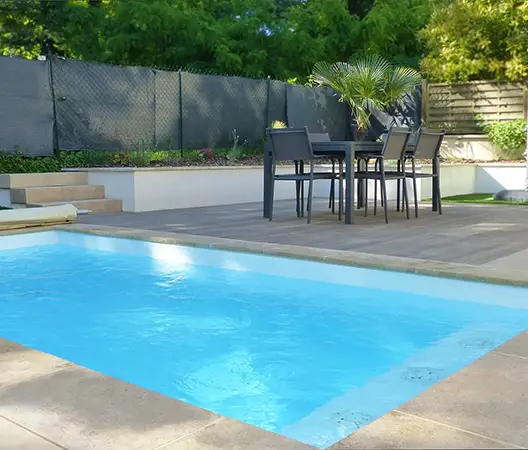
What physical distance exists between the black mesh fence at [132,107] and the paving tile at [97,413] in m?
6.50

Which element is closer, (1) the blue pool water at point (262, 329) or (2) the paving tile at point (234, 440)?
(2) the paving tile at point (234, 440)

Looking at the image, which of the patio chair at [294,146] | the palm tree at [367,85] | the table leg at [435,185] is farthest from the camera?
the palm tree at [367,85]

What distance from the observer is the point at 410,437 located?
1486 millimetres

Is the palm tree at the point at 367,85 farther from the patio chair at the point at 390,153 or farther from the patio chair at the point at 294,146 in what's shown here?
the patio chair at the point at 294,146

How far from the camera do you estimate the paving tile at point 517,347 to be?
7.19 feet

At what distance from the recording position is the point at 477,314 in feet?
10.4

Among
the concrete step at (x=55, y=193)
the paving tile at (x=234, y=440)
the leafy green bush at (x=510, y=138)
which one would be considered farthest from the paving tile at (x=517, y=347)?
the leafy green bush at (x=510, y=138)

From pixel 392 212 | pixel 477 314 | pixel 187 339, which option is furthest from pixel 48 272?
pixel 392 212

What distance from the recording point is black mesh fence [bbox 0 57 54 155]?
7652 millimetres

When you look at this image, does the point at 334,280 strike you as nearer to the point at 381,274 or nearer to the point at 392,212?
the point at 381,274

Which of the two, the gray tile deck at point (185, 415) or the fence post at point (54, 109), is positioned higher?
the fence post at point (54, 109)

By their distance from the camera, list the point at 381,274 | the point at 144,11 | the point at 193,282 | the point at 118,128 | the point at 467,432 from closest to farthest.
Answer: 1. the point at 467,432
2. the point at 381,274
3. the point at 193,282
4. the point at 118,128
5. the point at 144,11

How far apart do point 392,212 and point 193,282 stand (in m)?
3.70

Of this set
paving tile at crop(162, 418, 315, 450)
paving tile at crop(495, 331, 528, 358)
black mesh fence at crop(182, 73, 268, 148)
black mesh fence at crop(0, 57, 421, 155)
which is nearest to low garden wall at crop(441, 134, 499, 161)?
black mesh fence at crop(0, 57, 421, 155)
